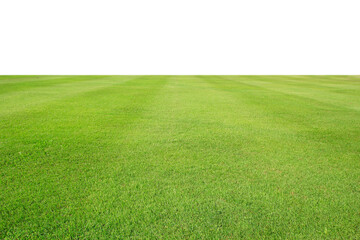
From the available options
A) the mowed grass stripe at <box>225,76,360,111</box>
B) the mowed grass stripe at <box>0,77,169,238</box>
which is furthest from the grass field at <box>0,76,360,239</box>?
the mowed grass stripe at <box>225,76,360,111</box>

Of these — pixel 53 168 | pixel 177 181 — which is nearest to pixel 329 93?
pixel 177 181

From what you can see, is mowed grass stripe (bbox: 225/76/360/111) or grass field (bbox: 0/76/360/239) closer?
grass field (bbox: 0/76/360/239)

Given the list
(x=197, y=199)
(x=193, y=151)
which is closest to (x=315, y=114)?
(x=193, y=151)

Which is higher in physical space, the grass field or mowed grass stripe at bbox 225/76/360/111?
mowed grass stripe at bbox 225/76/360/111

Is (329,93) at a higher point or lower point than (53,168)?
higher

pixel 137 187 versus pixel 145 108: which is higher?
pixel 145 108

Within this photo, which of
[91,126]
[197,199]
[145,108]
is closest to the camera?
[197,199]

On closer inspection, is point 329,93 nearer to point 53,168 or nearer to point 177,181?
point 177,181

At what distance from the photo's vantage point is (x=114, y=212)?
2.04 meters

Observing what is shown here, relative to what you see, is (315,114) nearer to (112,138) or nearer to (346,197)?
(346,197)

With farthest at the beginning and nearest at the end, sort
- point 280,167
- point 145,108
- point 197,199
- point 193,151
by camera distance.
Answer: point 145,108, point 193,151, point 280,167, point 197,199

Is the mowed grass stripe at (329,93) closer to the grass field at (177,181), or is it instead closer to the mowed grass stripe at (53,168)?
the grass field at (177,181)

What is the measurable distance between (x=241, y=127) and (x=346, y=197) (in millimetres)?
2734

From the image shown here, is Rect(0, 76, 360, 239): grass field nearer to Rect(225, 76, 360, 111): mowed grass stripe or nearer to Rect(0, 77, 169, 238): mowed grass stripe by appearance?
Rect(0, 77, 169, 238): mowed grass stripe
